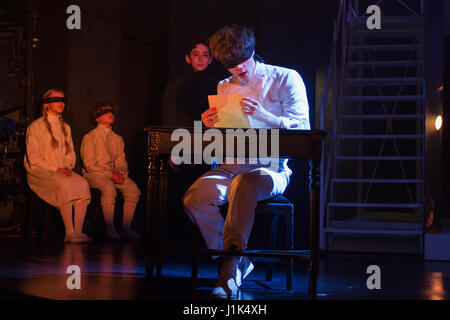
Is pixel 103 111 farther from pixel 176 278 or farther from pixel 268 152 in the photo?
pixel 268 152

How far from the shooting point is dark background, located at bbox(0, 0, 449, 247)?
6320mm

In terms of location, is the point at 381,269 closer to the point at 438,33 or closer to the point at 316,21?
the point at 438,33

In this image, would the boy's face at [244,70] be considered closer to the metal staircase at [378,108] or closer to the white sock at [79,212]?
the white sock at [79,212]

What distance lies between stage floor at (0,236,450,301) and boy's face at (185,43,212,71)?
1.41 metres

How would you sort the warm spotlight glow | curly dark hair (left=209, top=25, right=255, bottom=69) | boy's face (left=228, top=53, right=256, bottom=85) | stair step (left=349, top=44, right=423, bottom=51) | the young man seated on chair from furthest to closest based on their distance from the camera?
stair step (left=349, top=44, right=423, bottom=51) < the young man seated on chair < the warm spotlight glow < boy's face (left=228, top=53, right=256, bottom=85) < curly dark hair (left=209, top=25, right=255, bottom=69)

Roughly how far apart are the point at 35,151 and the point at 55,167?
24 cm

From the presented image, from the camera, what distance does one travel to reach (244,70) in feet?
10.5

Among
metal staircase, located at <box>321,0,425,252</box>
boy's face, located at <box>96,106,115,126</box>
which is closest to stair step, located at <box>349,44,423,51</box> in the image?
metal staircase, located at <box>321,0,425,252</box>

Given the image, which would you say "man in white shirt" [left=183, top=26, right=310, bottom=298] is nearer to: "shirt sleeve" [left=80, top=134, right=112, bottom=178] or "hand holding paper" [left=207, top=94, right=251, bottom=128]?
"hand holding paper" [left=207, top=94, right=251, bottom=128]

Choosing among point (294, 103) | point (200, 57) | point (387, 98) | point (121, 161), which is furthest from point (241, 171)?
point (121, 161)

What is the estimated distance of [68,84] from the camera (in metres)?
6.31

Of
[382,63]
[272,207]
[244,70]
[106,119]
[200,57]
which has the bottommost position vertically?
[272,207]
